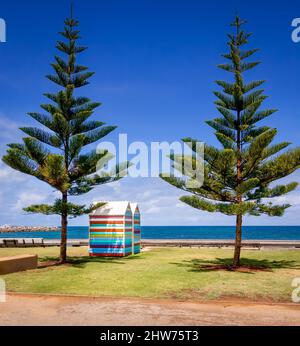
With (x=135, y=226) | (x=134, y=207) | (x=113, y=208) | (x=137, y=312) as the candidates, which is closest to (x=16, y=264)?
(x=113, y=208)

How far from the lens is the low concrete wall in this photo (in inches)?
504

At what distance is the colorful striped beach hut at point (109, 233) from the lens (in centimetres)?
1948

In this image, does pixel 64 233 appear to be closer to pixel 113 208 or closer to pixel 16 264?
pixel 16 264

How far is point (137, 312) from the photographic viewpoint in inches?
295

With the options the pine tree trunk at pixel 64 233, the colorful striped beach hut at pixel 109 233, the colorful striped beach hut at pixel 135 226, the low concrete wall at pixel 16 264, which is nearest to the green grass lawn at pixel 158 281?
the low concrete wall at pixel 16 264

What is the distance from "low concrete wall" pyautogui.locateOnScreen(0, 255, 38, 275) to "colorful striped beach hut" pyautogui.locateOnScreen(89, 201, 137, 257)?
17.6 feet

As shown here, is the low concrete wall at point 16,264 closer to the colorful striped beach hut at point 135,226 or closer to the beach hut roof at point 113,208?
the beach hut roof at point 113,208

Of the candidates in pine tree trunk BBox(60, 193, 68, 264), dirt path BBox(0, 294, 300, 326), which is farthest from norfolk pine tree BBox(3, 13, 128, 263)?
dirt path BBox(0, 294, 300, 326)

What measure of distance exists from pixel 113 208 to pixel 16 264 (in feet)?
23.6

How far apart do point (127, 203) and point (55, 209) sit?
213 inches

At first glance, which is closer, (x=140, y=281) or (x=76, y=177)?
(x=140, y=281)
